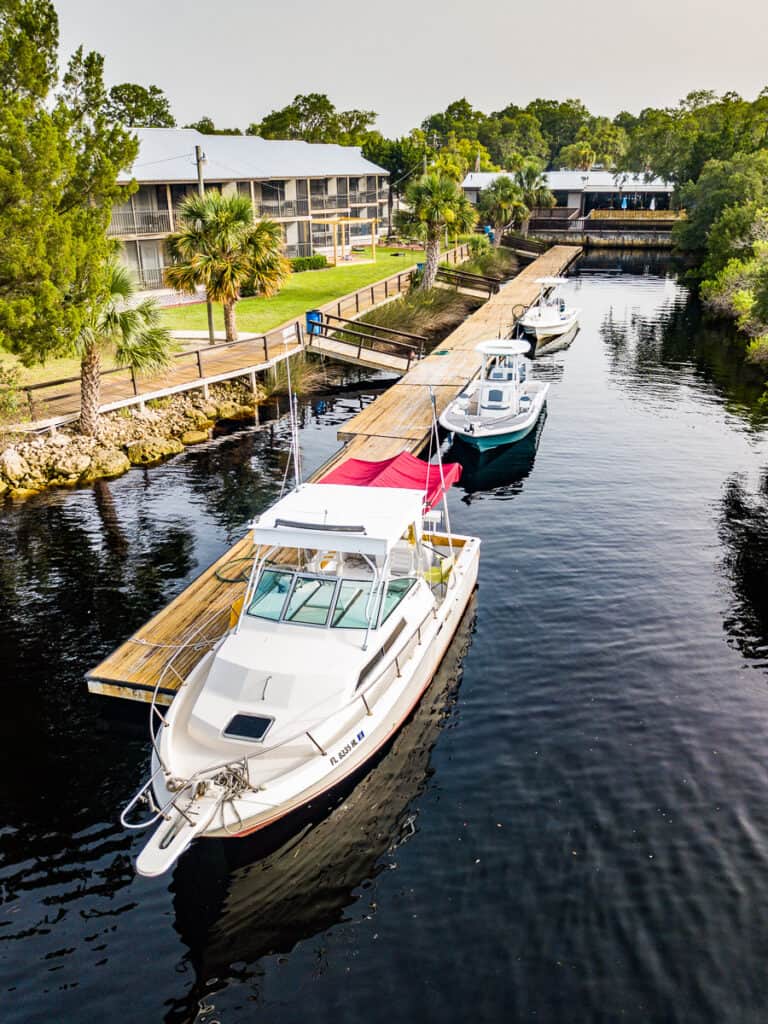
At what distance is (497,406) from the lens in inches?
1116

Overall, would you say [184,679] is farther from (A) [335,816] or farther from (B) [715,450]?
(B) [715,450]

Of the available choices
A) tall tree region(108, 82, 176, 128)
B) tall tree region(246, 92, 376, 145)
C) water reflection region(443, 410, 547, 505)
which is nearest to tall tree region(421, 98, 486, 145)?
tall tree region(246, 92, 376, 145)

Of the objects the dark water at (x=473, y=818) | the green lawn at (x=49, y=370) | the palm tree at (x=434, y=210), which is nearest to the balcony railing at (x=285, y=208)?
the palm tree at (x=434, y=210)

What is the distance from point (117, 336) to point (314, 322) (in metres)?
13.0

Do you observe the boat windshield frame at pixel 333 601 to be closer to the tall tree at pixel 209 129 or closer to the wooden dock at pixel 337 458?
the wooden dock at pixel 337 458

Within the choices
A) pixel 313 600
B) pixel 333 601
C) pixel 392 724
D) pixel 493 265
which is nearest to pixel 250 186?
pixel 493 265

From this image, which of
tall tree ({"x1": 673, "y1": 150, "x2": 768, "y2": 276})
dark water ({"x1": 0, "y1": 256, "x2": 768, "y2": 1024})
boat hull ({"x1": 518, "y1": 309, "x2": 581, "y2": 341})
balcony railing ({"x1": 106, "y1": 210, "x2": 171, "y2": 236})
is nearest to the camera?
dark water ({"x1": 0, "y1": 256, "x2": 768, "y2": 1024})

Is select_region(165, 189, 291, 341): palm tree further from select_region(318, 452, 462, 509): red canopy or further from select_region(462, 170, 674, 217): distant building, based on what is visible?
select_region(462, 170, 674, 217): distant building

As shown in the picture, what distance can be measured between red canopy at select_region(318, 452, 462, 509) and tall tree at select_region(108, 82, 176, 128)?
98.9m

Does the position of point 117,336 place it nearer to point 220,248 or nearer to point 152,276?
point 220,248

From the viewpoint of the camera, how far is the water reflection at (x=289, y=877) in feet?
32.6

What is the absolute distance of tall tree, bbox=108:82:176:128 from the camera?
103 m

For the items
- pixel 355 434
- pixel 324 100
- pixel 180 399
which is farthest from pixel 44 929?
pixel 324 100

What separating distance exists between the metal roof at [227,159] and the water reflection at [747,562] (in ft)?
107
